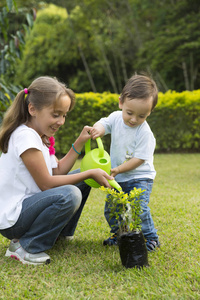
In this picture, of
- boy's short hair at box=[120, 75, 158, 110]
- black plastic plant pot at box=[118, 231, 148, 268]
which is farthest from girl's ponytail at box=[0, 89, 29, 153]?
black plastic plant pot at box=[118, 231, 148, 268]

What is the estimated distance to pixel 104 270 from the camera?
2154 millimetres

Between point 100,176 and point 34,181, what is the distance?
445mm

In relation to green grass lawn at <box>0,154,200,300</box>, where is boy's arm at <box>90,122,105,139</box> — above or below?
above

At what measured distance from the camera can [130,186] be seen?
2.61 metres

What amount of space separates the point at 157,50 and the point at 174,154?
6238 millimetres

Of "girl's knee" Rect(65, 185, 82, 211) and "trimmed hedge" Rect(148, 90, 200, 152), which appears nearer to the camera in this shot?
"girl's knee" Rect(65, 185, 82, 211)

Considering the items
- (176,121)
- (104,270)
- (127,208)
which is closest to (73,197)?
(127,208)

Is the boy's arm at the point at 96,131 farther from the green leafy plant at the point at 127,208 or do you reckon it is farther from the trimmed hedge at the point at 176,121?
the trimmed hedge at the point at 176,121

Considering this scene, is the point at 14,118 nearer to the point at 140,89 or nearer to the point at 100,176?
the point at 100,176

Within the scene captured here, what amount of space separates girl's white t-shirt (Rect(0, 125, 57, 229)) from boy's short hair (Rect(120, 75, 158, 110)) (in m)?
0.68

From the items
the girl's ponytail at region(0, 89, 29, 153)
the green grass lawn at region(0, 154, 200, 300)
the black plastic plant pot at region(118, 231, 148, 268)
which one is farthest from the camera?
the girl's ponytail at region(0, 89, 29, 153)

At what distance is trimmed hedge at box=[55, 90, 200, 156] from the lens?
8469 millimetres

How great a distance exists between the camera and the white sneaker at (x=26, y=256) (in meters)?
2.27

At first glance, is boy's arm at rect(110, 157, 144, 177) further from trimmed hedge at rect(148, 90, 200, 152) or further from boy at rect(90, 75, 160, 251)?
trimmed hedge at rect(148, 90, 200, 152)
